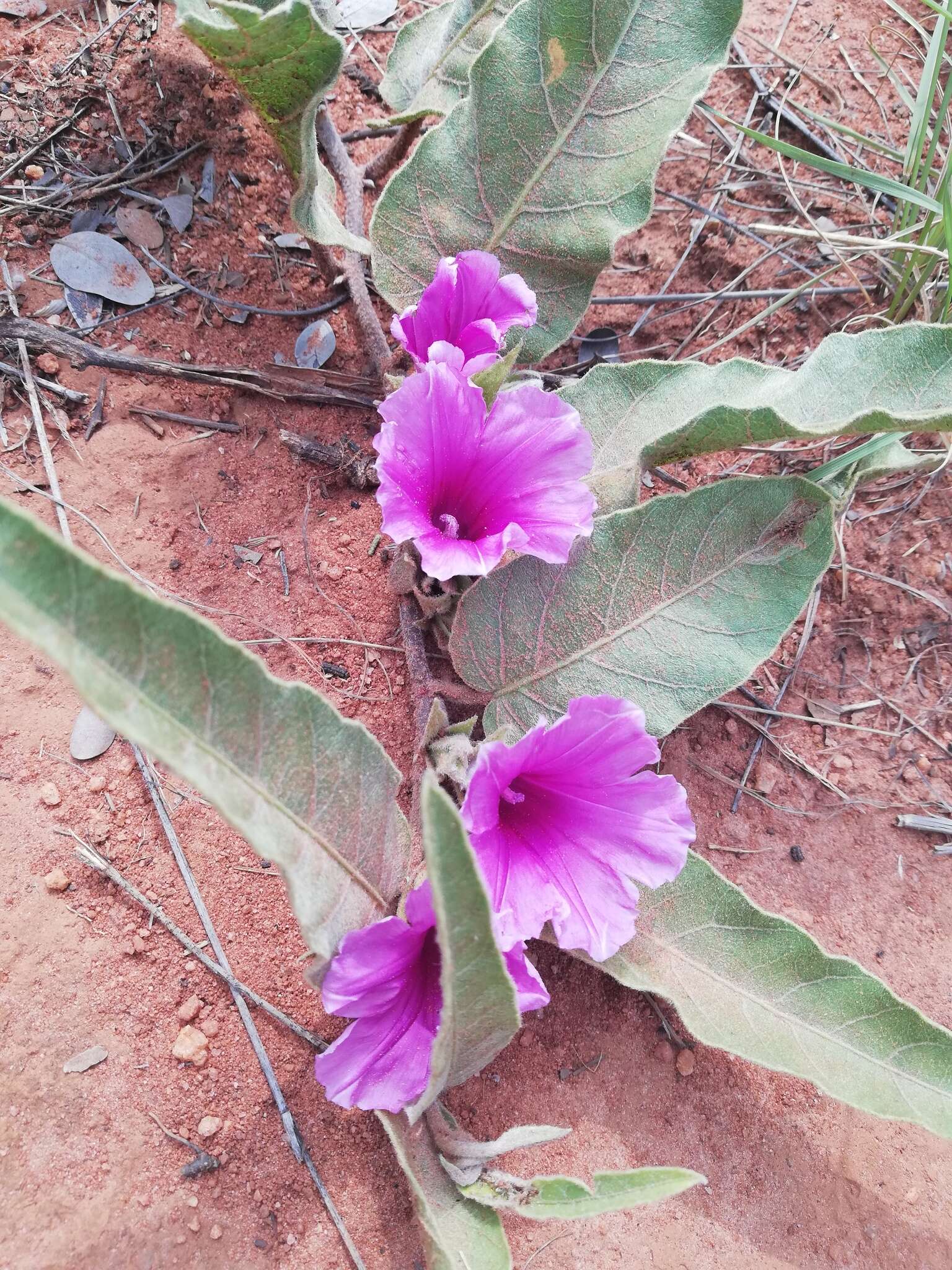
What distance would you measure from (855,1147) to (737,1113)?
0.62 ft

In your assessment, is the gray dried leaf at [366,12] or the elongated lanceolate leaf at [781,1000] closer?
the elongated lanceolate leaf at [781,1000]

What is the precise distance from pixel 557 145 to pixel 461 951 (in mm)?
1236

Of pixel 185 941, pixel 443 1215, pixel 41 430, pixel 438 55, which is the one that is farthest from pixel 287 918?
pixel 438 55

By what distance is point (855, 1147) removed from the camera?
4.61 feet

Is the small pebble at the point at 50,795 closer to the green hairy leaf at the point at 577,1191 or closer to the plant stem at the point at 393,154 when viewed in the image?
the green hairy leaf at the point at 577,1191

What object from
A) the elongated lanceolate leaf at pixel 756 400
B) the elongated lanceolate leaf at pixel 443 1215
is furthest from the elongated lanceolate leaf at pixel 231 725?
the elongated lanceolate leaf at pixel 756 400

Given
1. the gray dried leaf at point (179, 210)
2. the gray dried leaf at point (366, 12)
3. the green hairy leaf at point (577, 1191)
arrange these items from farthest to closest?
the gray dried leaf at point (366, 12) → the gray dried leaf at point (179, 210) → the green hairy leaf at point (577, 1191)

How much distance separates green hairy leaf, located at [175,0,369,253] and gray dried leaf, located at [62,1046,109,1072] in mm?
Answer: 1249

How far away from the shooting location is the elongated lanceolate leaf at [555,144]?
1368 millimetres

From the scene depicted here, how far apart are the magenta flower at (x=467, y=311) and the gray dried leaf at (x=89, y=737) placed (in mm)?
737

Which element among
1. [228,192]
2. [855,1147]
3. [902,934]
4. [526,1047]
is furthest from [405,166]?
[855,1147]

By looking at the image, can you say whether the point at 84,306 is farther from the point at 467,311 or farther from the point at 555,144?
the point at 555,144

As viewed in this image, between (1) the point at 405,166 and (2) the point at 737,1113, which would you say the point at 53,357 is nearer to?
(1) the point at 405,166

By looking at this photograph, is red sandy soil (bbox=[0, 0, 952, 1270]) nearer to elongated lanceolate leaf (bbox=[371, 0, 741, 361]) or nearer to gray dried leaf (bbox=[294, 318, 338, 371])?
gray dried leaf (bbox=[294, 318, 338, 371])
